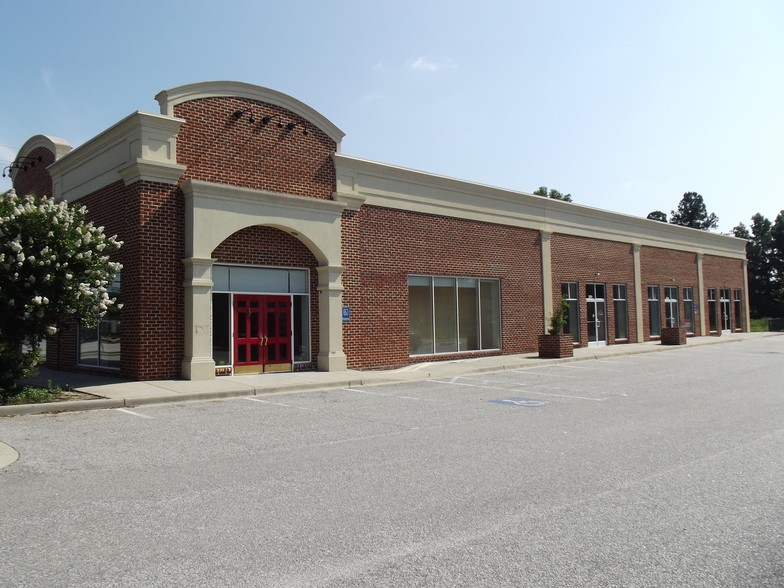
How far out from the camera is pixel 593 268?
27.5 metres

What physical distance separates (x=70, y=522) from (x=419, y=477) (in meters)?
3.11

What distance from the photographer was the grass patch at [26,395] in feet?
36.2

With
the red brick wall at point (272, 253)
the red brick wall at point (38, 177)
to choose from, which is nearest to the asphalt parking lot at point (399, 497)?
the red brick wall at point (272, 253)

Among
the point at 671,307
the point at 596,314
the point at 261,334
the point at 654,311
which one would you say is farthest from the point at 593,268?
the point at 261,334

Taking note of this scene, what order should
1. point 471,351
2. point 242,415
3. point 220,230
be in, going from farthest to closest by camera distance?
point 471,351 < point 220,230 < point 242,415

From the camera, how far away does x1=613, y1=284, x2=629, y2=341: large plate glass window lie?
94.5 feet

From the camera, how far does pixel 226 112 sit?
15.9m

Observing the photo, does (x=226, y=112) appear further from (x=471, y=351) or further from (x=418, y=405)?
(x=471, y=351)

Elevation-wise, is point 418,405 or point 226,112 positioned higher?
point 226,112

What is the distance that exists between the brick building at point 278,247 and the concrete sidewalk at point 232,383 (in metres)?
0.76

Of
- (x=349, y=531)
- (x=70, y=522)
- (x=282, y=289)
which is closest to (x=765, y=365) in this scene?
(x=282, y=289)

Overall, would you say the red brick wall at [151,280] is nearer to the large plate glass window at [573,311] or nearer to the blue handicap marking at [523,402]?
the blue handicap marking at [523,402]

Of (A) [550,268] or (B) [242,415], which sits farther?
(A) [550,268]

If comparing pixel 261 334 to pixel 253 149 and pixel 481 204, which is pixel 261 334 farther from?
pixel 481 204
